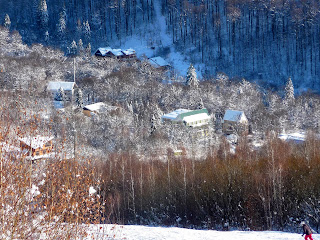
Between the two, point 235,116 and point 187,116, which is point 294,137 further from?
point 187,116

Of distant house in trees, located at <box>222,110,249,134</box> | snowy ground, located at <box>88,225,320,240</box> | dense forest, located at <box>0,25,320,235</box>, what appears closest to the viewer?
dense forest, located at <box>0,25,320,235</box>

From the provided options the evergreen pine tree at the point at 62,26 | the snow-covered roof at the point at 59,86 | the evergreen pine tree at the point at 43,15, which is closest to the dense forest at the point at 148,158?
the snow-covered roof at the point at 59,86

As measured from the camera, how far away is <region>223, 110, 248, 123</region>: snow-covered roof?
108ft

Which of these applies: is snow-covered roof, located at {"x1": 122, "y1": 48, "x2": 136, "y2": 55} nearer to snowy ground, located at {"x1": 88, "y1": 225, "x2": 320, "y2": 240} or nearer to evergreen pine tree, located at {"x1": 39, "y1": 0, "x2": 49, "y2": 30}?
evergreen pine tree, located at {"x1": 39, "y1": 0, "x2": 49, "y2": 30}

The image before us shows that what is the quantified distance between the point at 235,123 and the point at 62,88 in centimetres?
1667

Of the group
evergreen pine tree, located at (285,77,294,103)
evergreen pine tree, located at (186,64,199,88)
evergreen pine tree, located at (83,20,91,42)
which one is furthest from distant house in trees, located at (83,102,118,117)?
evergreen pine tree, located at (83,20,91,42)

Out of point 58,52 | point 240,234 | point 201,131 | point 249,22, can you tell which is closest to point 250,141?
point 201,131

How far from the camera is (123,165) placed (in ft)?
62.9

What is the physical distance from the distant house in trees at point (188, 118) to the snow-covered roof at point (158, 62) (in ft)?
48.9

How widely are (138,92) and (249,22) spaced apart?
21150 mm

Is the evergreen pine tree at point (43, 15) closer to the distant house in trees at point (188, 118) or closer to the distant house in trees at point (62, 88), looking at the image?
the distant house in trees at point (62, 88)

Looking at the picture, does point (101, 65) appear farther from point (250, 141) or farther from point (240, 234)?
point (240, 234)

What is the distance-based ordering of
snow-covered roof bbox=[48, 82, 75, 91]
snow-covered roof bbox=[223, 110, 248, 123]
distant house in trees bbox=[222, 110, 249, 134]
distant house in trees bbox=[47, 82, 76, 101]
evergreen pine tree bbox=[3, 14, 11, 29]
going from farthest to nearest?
evergreen pine tree bbox=[3, 14, 11, 29] → snow-covered roof bbox=[48, 82, 75, 91] → distant house in trees bbox=[47, 82, 76, 101] → snow-covered roof bbox=[223, 110, 248, 123] → distant house in trees bbox=[222, 110, 249, 134]

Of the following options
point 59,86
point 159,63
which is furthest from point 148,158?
point 159,63
